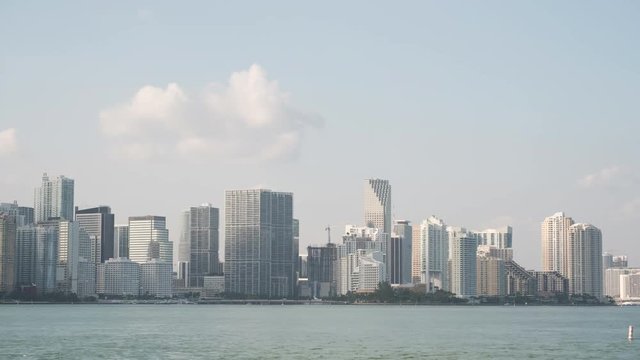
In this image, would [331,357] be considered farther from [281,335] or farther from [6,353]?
[281,335]

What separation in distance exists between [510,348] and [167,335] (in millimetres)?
38473

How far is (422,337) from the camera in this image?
117 m

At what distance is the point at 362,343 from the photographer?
10494cm

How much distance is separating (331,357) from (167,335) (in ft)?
121

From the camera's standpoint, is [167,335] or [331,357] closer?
[331,357]

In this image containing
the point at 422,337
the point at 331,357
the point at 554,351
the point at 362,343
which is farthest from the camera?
the point at 422,337

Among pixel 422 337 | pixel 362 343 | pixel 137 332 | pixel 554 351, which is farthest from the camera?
pixel 137 332

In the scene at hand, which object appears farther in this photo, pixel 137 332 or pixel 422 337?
pixel 137 332

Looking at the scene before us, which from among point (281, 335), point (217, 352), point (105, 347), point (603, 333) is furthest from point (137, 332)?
point (603, 333)

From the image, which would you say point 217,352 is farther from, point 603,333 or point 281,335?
point 603,333

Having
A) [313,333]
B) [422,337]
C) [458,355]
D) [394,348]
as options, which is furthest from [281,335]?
[458,355]

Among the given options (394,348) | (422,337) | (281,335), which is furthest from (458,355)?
(281,335)

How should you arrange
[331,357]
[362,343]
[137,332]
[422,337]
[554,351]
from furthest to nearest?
[137,332] → [422,337] → [362,343] → [554,351] → [331,357]

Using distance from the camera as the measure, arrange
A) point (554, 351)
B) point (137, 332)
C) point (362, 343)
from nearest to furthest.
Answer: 1. point (554, 351)
2. point (362, 343)
3. point (137, 332)
